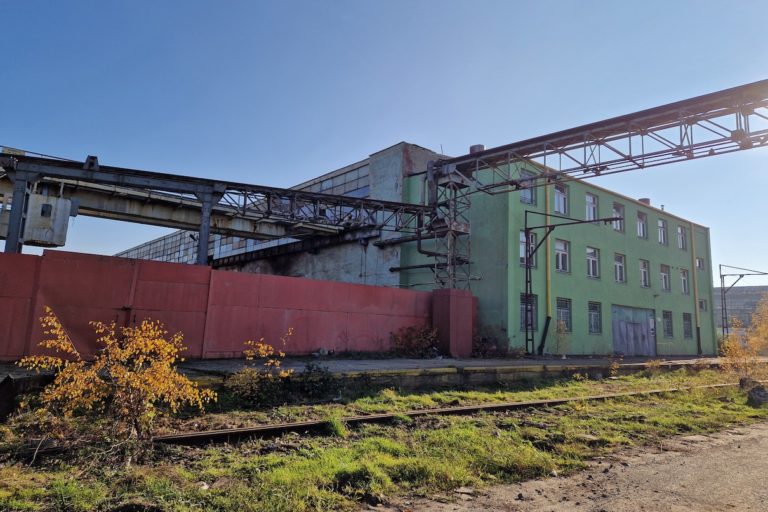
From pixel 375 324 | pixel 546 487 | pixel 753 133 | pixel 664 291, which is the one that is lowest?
pixel 546 487

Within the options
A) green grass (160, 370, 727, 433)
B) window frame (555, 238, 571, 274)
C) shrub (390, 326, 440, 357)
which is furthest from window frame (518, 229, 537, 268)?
green grass (160, 370, 727, 433)

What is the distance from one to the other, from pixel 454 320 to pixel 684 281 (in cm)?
2051

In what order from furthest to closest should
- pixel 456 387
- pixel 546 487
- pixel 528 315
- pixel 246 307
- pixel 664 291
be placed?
pixel 664 291, pixel 528 315, pixel 246 307, pixel 456 387, pixel 546 487

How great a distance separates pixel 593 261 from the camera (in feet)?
81.7

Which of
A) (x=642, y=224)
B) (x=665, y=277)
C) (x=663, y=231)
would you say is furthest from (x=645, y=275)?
→ (x=663, y=231)

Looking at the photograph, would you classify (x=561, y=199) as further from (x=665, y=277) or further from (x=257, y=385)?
(x=257, y=385)

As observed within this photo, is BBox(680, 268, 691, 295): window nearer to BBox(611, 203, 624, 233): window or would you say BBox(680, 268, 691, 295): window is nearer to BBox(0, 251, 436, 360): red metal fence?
BBox(611, 203, 624, 233): window

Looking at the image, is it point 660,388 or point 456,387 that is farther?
point 660,388

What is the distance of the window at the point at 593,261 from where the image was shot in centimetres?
2464

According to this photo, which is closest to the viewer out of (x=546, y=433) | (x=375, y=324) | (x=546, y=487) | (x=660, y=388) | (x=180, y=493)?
(x=180, y=493)

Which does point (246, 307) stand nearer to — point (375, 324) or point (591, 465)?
point (375, 324)

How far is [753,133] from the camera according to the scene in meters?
13.1

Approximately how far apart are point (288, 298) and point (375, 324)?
3.43 m

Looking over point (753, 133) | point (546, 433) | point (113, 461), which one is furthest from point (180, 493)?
point (753, 133)
